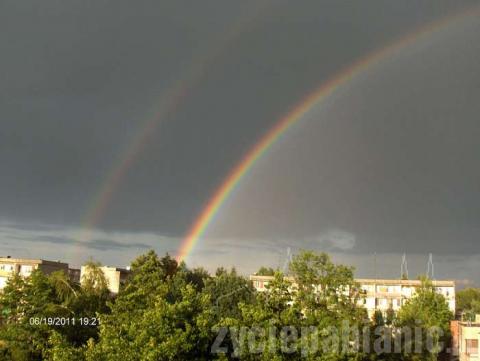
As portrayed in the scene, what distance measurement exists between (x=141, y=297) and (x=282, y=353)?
42.0 feet

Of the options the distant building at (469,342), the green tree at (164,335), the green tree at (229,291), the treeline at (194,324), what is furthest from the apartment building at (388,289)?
the green tree at (164,335)

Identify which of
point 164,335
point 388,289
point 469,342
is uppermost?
point 388,289

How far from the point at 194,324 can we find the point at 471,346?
5352 centimetres

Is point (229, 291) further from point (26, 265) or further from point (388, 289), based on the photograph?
point (388, 289)

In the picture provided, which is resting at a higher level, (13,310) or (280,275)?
(280,275)

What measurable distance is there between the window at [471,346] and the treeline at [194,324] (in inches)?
818

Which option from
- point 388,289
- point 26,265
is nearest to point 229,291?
point 26,265

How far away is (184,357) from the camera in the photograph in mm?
27562

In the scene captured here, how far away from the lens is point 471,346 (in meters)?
70.7

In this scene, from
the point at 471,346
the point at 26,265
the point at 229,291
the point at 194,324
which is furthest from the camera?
the point at 26,265

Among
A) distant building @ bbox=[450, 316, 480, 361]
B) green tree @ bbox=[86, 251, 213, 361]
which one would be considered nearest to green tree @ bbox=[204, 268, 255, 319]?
distant building @ bbox=[450, 316, 480, 361]

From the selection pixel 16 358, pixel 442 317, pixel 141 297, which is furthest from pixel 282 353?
pixel 442 317

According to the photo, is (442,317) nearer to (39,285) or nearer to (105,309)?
(105,309)

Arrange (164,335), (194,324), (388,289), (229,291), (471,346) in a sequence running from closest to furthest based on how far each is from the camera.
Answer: (164,335) < (194,324) < (471,346) < (229,291) < (388,289)
